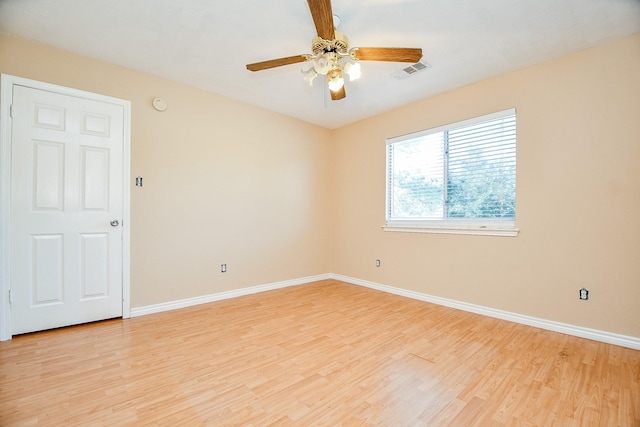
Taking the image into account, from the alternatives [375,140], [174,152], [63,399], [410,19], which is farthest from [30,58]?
[375,140]

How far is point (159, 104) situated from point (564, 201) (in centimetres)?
430

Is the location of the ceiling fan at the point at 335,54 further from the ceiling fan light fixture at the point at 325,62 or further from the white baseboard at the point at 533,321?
the white baseboard at the point at 533,321

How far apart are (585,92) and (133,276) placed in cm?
480

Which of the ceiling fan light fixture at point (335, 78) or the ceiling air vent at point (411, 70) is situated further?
the ceiling air vent at point (411, 70)

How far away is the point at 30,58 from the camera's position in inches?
98.3

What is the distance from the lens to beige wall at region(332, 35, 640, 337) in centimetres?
234

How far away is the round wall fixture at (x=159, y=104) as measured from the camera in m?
3.11

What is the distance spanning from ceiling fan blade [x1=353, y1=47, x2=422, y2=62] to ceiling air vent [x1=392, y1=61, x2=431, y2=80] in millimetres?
803

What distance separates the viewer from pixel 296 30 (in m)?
2.29

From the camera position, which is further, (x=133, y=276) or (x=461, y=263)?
(x=461, y=263)

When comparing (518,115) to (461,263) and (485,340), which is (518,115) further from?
(485,340)

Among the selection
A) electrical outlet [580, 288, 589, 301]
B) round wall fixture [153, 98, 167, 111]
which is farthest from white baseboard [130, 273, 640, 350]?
round wall fixture [153, 98, 167, 111]

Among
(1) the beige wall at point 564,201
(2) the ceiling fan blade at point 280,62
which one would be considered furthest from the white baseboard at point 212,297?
(2) the ceiling fan blade at point 280,62

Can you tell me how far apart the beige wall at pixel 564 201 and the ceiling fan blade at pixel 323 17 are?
5.46 ft
